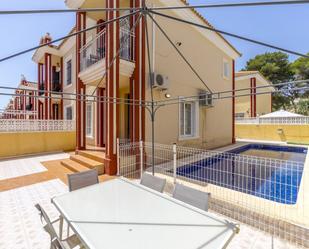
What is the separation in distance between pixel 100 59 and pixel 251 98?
1908 centimetres

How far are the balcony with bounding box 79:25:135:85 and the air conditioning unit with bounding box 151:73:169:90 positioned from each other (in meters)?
1.09

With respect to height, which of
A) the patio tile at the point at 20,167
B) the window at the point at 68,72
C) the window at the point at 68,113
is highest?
the window at the point at 68,72

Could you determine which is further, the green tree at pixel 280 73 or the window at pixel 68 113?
the green tree at pixel 280 73

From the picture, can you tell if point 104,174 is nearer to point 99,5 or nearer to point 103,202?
point 103,202

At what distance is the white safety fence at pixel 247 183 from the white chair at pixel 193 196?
1.83 meters

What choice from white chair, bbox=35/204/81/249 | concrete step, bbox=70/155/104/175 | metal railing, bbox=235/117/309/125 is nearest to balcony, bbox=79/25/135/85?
concrete step, bbox=70/155/104/175

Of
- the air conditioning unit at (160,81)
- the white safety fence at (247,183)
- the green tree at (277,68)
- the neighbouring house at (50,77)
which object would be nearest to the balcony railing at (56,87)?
the neighbouring house at (50,77)

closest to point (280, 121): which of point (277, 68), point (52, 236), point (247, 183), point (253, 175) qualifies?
point (253, 175)

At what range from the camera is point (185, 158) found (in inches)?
330

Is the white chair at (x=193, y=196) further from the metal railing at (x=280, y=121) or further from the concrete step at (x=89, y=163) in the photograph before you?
the metal railing at (x=280, y=121)

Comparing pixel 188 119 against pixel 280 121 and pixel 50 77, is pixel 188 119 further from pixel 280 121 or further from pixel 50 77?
pixel 280 121

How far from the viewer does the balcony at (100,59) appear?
26.5ft

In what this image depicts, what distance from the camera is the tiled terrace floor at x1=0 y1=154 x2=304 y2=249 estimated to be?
11.3 feet

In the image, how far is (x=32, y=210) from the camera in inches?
186
